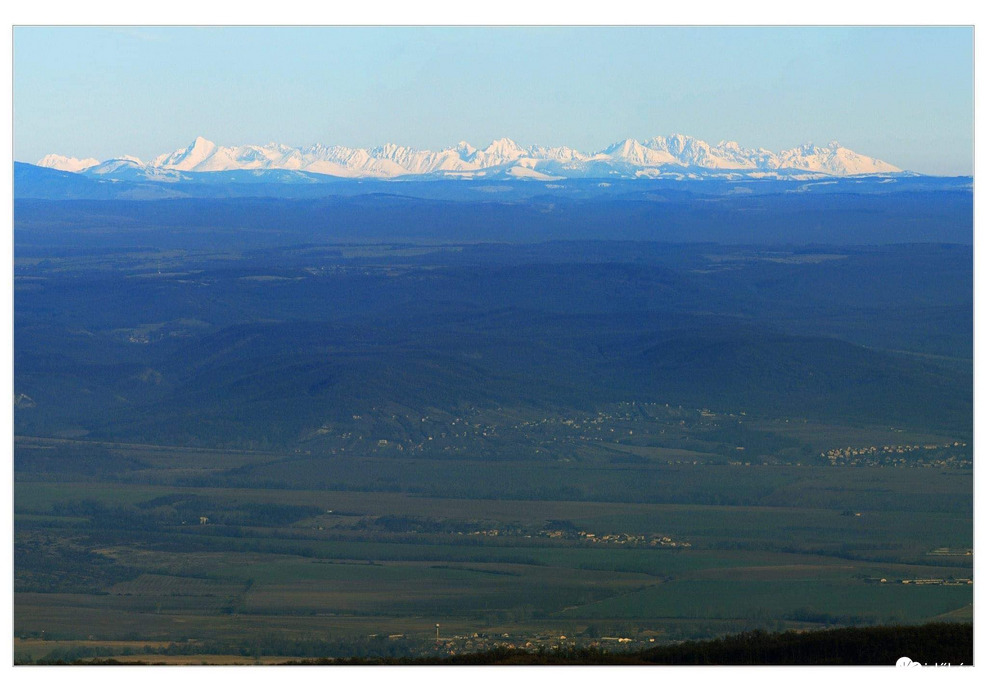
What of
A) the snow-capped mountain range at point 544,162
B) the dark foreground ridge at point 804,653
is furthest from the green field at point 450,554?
the snow-capped mountain range at point 544,162

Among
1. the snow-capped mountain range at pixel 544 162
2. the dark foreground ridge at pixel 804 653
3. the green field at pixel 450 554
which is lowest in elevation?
the green field at pixel 450 554

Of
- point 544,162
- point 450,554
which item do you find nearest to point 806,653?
point 450,554

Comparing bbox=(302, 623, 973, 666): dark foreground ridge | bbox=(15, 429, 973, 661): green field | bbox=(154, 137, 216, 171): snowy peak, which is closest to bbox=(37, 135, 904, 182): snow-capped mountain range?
bbox=(154, 137, 216, 171): snowy peak

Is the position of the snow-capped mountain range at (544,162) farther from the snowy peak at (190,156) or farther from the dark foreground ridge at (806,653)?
the dark foreground ridge at (806,653)

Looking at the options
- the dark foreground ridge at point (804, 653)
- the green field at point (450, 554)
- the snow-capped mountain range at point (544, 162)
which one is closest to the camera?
the dark foreground ridge at point (804, 653)

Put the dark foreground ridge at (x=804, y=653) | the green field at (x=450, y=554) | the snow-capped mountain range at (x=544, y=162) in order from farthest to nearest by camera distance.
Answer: the snow-capped mountain range at (x=544, y=162) < the green field at (x=450, y=554) < the dark foreground ridge at (x=804, y=653)

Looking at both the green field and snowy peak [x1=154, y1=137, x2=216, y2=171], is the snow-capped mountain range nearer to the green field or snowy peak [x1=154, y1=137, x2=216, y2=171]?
snowy peak [x1=154, y1=137, x2=216, y2=171]

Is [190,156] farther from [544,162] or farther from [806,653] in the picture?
[806,653]

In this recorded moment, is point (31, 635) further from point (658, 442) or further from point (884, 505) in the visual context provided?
point (658, 442)
